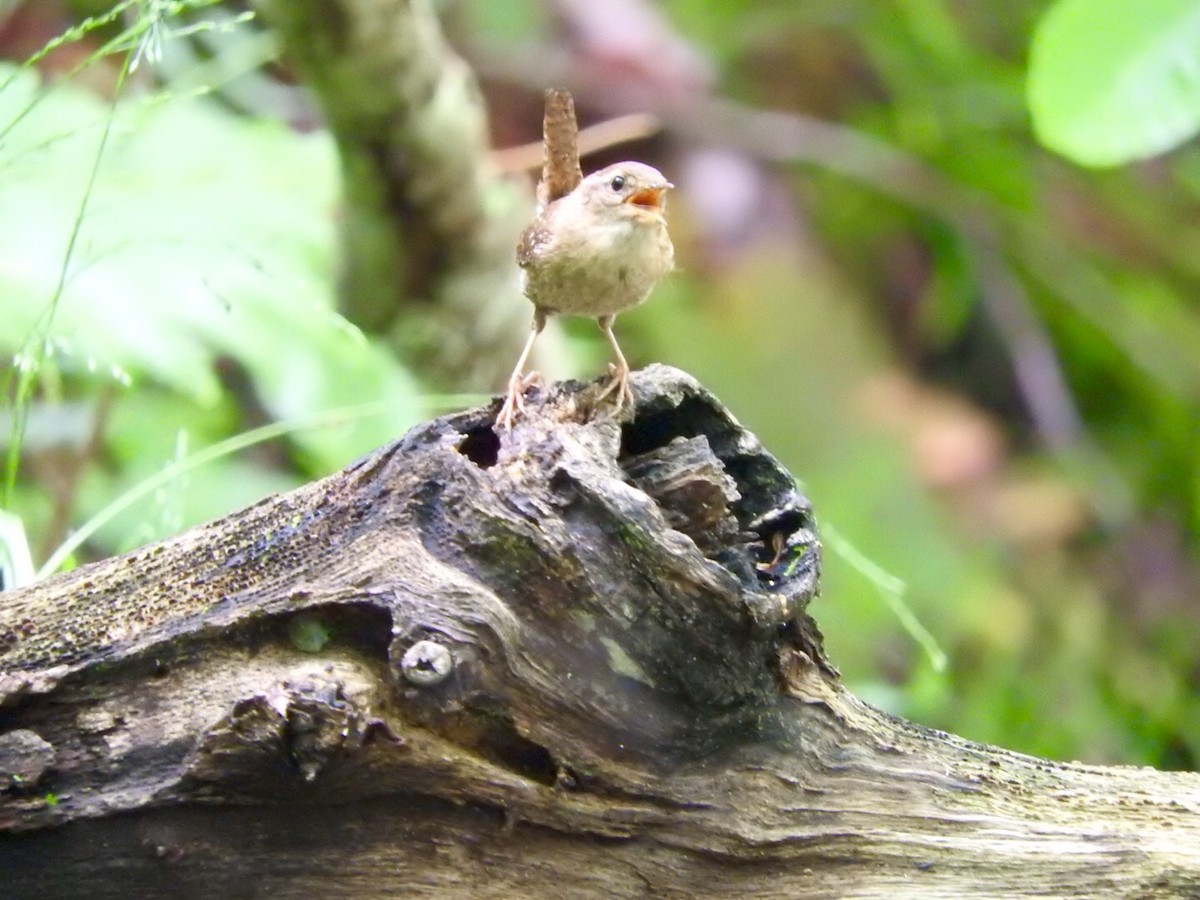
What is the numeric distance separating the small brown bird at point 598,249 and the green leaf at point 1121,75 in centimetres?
96

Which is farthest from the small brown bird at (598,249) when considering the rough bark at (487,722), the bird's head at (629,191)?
the rough bark at (487,722)

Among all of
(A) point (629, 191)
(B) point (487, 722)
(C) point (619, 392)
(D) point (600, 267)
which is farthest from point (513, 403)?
(A) point (629, 191)

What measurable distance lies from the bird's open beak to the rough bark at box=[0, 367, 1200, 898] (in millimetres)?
848

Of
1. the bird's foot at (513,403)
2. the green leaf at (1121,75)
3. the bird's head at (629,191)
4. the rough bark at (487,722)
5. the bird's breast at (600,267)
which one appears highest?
the green leaf at (1121,75)

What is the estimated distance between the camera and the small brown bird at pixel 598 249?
7.65 feet

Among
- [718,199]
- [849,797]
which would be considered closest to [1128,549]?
[718,199]

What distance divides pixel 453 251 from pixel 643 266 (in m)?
1.60

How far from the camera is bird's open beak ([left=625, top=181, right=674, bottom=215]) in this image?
2.45 meters

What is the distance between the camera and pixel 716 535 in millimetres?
1753

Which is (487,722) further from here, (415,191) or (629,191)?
(415,191)

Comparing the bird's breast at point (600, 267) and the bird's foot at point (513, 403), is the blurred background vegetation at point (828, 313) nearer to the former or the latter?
the bird's breast at point (600, 267)

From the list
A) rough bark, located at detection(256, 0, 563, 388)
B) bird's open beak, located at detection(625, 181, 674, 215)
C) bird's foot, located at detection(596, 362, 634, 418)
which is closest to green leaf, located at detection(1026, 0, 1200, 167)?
bird's open beak, located at detection(625, 181, 674, 215)

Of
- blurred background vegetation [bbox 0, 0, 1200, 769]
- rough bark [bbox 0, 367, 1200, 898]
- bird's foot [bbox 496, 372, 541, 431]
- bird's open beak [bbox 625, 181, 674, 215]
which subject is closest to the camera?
rough bark [bbox 0, 367, 1200, 898]

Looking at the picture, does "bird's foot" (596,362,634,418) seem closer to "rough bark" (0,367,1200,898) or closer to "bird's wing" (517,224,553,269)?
"rough bark" (0,367,1200,898)
